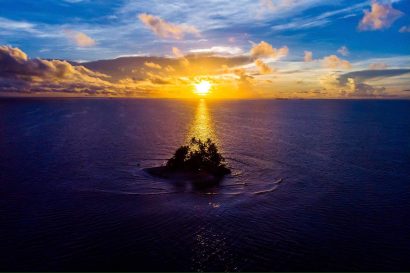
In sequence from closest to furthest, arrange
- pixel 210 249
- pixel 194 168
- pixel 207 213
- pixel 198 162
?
pixel 210 249
pixel 207 213
pixel 194 168
pixel 198 162

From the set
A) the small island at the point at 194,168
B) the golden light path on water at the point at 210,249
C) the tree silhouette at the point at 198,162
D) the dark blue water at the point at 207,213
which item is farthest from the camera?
the tree silhouette at the point at 198,162

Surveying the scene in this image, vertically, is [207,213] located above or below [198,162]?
below

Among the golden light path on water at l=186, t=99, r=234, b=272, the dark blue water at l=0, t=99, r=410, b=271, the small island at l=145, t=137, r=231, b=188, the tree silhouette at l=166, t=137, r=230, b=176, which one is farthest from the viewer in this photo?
the tree silhouette at l=166, t=137, r=230, b=176

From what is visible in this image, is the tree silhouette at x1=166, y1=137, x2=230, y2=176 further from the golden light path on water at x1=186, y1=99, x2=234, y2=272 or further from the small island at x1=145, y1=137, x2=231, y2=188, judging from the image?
the golden light path on water at x1=186, y1=99, x2=234, y2=272

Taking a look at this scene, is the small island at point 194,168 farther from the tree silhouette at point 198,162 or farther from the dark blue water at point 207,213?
the dark blue water at point 207,213

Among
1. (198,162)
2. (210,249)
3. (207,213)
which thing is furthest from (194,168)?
(210,249)

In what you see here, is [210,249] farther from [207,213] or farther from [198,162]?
[198,162]

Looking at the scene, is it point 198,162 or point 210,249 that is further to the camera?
point 198,162

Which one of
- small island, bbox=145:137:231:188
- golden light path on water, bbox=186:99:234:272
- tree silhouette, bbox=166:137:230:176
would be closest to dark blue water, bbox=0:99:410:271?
golden light path on water, bbox=186:99:234:272

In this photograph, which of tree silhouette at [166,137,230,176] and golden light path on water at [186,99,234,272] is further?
tree silhouette at [166,137,230,176]

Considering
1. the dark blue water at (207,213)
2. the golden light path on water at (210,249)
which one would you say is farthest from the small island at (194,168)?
the golden light path on water at (210,249)

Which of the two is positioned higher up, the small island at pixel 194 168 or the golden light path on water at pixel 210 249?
the small island at pixel 194 168

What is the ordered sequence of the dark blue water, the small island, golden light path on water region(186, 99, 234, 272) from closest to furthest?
golden light path on water region(186, 99, 234, 272)
the dark blue water
the small island

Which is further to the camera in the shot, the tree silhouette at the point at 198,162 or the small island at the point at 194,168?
the tree silhouette at the point at 198,162
